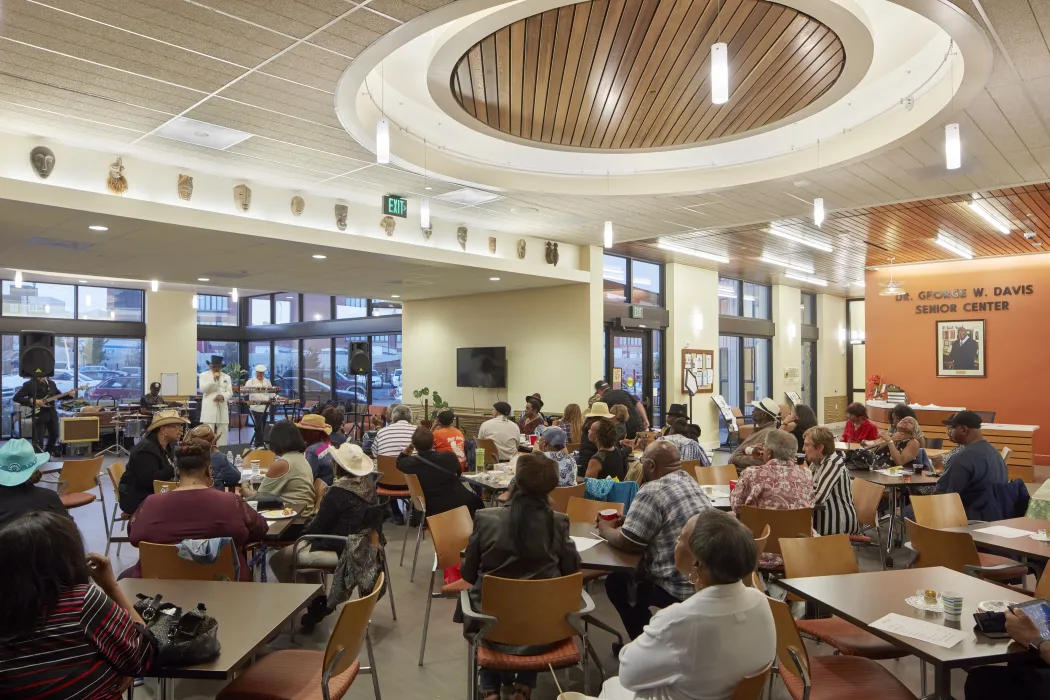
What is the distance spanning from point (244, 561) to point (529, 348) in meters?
8.18

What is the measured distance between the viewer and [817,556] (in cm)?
344

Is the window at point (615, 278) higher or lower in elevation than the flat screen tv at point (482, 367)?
higher

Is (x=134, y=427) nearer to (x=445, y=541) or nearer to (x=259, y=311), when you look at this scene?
(x=259, y=311)

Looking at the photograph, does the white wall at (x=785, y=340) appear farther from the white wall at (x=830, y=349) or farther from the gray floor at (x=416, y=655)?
the gray floor at (x=416, y=655)

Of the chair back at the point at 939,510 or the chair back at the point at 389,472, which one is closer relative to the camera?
the chair back at the point at 939,510

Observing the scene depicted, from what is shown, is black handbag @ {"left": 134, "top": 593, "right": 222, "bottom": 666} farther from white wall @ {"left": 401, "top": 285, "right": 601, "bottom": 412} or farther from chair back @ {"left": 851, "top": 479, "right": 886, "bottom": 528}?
white wall @ {"left": 401, "top": 285, "right": 601, "bottom": 412}

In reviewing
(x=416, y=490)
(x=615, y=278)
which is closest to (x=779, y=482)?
(x=416, y=490)

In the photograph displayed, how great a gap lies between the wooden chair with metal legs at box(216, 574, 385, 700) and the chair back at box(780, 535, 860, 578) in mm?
1998

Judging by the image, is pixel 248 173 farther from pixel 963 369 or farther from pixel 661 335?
pixel 963 369

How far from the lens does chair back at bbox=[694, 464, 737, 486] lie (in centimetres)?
613

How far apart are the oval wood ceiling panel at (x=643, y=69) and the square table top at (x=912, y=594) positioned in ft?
10.7

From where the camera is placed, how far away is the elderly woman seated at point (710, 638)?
2000 mm

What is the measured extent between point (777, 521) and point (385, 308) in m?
12.7

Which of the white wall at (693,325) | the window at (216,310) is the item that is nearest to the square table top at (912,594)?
the white wall at (693,325)
